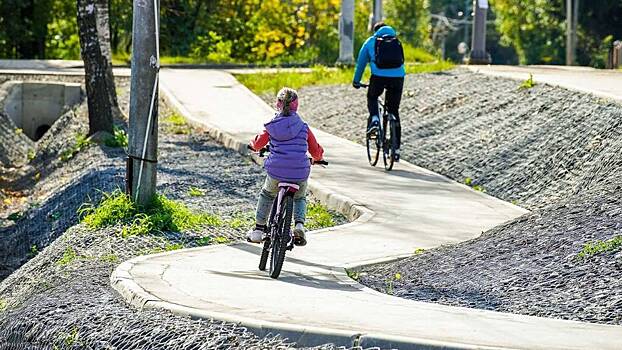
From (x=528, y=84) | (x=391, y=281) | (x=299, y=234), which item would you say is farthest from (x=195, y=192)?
(x=528, y=84)

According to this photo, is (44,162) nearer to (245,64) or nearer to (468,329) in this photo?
(245,64)

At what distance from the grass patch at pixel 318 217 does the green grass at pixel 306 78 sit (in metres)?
10.6

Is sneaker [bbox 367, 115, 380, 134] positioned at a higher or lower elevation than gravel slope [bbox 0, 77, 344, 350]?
higher

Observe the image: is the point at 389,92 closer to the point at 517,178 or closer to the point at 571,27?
the point at 517,178

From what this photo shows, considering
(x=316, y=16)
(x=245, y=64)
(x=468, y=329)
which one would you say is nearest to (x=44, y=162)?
(x=245, y=64)

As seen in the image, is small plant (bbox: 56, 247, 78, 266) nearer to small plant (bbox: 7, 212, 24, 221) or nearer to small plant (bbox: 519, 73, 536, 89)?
small plant (bbox: 7, 212, 24, 221)

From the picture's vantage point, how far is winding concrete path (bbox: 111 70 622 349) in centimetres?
730

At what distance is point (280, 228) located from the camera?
989cm

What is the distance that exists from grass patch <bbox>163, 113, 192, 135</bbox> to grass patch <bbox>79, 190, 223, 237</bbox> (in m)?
7.65

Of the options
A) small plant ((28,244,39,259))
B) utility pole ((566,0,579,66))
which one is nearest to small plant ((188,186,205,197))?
small plant ((28,244,39,259))

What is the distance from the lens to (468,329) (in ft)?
24.5

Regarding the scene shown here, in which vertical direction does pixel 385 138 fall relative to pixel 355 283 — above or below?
above

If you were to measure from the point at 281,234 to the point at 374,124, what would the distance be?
660cm

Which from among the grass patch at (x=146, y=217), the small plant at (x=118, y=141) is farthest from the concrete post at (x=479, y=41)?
the grass patch at (x=146, y=217)
